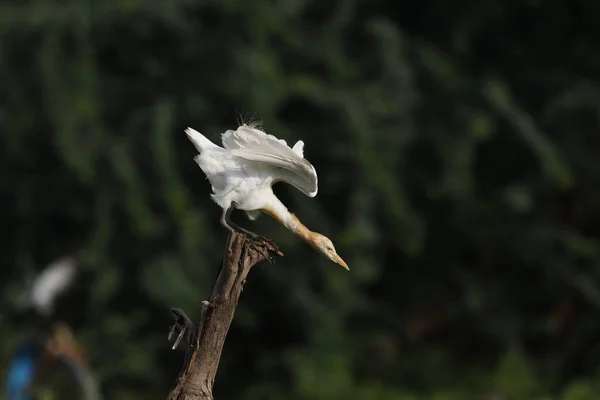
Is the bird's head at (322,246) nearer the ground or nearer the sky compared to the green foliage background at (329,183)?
nearer the ground

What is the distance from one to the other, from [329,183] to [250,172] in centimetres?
425

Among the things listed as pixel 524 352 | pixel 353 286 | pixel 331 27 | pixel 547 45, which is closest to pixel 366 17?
pixel 331 27

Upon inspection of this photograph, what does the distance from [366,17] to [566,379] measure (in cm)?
305

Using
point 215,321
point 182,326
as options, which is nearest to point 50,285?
point 182,326

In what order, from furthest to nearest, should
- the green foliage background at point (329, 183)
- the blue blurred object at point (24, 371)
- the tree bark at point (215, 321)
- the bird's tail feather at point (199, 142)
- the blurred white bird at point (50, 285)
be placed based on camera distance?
the green foliage background at point (329, 183) < the blurred white bird at point (50, 285) < the blue blurred object at point (24, 371) < the bird's tail feather at point (199, 142) < the tree bark at point (215, 321)

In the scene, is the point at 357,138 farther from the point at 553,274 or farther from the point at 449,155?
the point at 553,274

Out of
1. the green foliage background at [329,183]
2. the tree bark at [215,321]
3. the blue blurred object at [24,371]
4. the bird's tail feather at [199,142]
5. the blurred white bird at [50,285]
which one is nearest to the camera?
the tree bark at [215,321]

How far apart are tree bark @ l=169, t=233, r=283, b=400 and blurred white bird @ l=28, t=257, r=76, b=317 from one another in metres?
3.87

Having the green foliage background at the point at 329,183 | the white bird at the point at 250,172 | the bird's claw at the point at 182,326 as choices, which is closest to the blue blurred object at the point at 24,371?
the green foliage background at the point at 329,183

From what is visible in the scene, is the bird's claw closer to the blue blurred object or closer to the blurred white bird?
the blue blurred object

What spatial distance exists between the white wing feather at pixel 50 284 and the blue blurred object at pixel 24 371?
0.81 ft

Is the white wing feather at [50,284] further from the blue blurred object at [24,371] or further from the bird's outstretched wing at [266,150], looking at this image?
the bird's outstretched wing at [266,150]

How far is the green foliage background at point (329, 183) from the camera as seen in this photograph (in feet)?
21.3

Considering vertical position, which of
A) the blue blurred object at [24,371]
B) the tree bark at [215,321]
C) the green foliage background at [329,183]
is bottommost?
the tree bark at [215,321]
